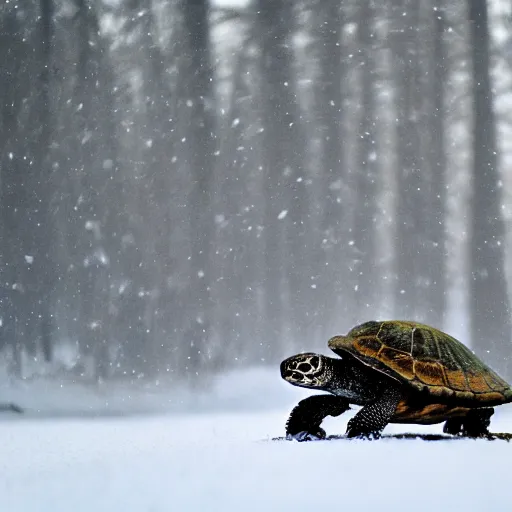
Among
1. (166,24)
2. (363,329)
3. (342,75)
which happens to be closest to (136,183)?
(166,24)

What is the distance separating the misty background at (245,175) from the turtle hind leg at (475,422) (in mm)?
1810

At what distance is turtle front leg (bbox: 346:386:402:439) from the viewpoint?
1.90 metres

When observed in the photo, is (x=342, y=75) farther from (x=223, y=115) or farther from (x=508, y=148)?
(x=508, y=148)

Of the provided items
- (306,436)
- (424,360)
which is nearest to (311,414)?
(306,436)

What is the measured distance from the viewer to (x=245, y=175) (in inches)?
159

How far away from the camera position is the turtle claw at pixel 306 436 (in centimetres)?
200

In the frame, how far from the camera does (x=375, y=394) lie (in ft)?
6.37

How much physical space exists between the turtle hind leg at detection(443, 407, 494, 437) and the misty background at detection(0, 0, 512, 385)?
1810mm

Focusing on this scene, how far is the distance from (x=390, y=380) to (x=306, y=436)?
10.2 inches

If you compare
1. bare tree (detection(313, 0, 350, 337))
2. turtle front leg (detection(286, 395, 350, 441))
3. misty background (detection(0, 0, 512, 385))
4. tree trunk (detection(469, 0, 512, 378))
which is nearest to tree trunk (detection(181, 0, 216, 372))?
misty background (detection(0, 0, 512, 385))

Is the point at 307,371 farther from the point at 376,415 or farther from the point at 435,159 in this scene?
the point at 435,159

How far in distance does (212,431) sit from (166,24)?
7.25 feet

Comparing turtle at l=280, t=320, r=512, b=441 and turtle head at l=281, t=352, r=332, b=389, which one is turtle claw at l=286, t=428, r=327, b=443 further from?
turtle head at l=281, t=352, r=332, b=389

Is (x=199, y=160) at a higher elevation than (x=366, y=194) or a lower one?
higher
